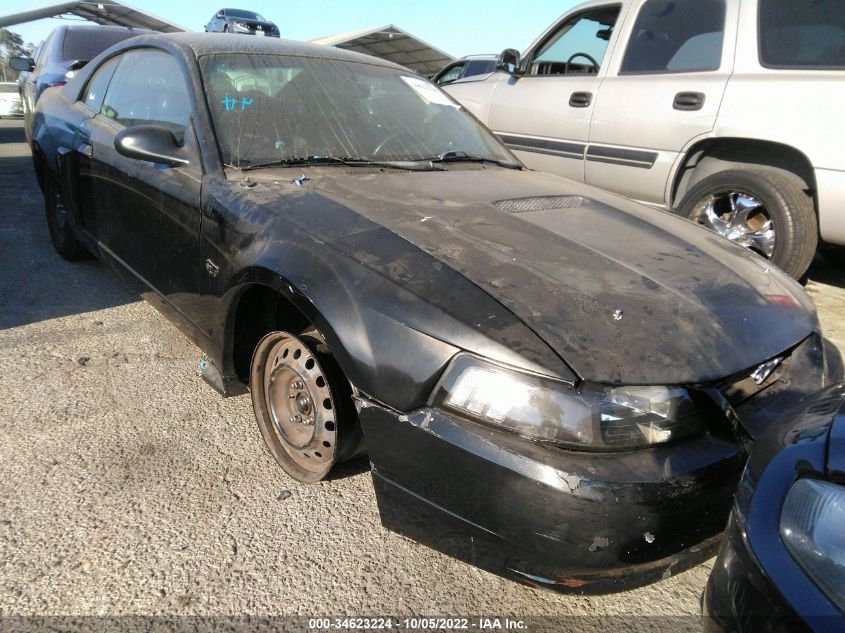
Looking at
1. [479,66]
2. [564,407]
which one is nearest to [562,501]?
[564,407]

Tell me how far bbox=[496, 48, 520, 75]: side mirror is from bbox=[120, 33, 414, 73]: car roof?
2.19 m

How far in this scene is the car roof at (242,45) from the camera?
8.75ft

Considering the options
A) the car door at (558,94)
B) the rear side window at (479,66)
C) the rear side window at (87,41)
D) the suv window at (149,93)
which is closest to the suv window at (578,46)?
the car door at (558,94)

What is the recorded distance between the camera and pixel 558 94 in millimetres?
4727

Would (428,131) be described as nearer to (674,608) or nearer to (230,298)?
(230,298)

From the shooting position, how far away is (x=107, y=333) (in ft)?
10.6

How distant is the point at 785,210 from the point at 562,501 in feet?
9.90

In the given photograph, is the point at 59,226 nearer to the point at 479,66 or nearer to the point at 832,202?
the point at 832,202

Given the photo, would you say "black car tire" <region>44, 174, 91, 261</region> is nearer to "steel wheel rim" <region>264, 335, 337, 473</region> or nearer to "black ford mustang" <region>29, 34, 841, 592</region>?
"black ford mustang" <region>29, 34, 841, 592</region>

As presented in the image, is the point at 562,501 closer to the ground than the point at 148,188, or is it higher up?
closer to the ground

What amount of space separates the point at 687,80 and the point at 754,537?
142 inches

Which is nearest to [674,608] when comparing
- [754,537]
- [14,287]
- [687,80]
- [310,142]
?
[754,537]

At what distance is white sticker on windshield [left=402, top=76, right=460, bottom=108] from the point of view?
10.2ft

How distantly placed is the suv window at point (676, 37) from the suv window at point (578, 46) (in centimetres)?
27
